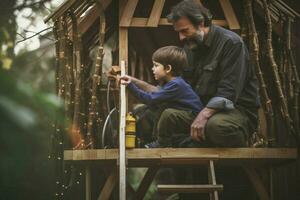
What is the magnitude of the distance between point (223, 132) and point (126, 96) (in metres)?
1.22

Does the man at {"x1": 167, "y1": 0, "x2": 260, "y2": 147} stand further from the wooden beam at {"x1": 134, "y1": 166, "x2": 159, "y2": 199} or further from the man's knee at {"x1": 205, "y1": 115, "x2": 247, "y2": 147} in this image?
the wooden beam at {"x1": 134, "y1": 166, "x2": 159, "y2": 199}

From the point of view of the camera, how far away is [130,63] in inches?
316

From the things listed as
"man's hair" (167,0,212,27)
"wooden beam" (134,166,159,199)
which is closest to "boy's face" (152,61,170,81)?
"man's hair" (167,0,212,27)

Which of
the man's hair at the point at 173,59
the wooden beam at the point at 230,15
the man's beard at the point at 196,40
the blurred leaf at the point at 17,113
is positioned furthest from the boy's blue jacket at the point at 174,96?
the blurred leaf at the point at 17,113

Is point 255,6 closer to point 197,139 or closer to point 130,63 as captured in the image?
point 197,139

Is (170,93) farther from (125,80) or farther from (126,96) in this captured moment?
(126,96)

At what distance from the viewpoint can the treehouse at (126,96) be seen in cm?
529

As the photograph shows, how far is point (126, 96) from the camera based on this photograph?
18.9ft

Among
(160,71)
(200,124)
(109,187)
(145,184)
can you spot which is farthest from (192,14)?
(145,184)

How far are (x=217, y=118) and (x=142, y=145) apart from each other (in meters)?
1.16

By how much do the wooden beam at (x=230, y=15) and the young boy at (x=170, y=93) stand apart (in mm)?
767

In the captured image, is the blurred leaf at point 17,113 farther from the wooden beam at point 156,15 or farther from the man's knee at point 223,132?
the wooden beam at point 156,15

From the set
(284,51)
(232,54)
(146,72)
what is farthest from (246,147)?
(146,72)

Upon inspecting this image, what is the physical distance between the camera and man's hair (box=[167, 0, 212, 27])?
17.4 ft
